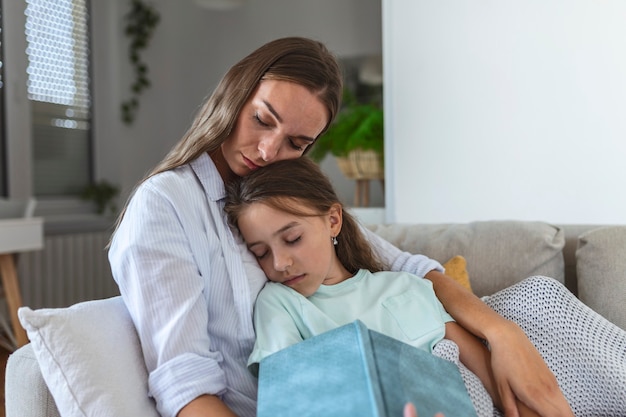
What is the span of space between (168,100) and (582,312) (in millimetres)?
3883

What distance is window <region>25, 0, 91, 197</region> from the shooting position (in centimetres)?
405

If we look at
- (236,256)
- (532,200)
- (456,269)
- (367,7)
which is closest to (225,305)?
(236,256)

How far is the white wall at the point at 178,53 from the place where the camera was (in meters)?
4.18

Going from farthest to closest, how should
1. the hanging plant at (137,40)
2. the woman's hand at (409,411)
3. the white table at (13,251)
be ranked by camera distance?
the hanging plant at (137,40) < the white table at (13,251) < the woman's hand at (409,411)

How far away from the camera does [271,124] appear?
1.21m

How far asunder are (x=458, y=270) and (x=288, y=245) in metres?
0.57

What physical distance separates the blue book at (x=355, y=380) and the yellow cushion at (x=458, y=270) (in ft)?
2.24

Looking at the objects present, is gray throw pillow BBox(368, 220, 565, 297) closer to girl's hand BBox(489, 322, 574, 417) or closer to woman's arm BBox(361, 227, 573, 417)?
woman's arm BBox(361, 227, 573, 417)

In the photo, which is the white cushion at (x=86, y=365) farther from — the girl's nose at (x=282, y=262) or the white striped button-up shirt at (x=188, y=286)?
the girl's nose at (x=282, y=262)

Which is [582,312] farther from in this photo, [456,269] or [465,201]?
[465,201]

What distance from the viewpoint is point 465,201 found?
2.51 metres

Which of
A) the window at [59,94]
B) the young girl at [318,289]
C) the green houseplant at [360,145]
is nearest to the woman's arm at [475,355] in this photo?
the young girl at [318,289]

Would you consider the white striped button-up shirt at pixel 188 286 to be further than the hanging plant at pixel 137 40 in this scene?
No

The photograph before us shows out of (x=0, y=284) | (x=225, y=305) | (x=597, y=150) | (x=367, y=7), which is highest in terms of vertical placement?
(x=367, y=7)
